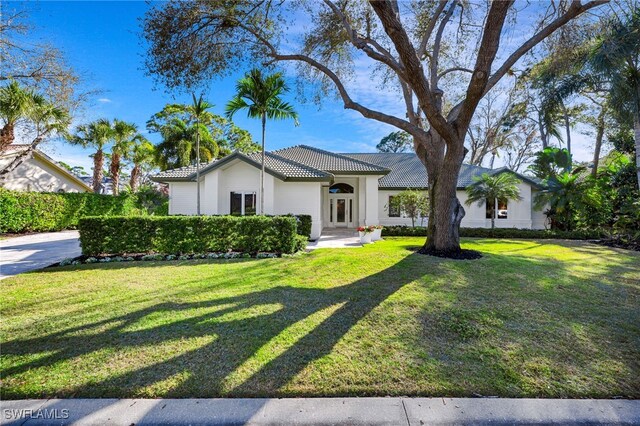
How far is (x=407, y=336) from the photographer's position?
163 inches

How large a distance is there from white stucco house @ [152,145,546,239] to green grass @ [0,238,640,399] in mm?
9317

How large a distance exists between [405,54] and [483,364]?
6337 millimetres

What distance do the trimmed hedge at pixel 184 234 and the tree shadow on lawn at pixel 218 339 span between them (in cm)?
450

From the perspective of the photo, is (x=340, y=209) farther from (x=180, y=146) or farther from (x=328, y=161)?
Answer: (x=180, y=146)

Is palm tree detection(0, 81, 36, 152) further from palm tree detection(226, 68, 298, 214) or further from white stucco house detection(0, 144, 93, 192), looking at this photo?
white stucco house detection(0, 144, 93, 192)

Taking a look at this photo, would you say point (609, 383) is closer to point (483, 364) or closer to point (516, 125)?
point (483, 364)

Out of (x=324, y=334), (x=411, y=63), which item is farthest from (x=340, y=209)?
(x=324, y=334)

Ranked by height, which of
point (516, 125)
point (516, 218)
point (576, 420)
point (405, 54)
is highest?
point (516, 125)

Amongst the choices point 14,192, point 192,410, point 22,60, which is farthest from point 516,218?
point 14,192

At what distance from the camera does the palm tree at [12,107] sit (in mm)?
11302

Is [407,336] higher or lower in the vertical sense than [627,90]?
lower

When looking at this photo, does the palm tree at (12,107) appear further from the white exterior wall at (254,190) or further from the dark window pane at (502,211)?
the dark window pane at (502,211)

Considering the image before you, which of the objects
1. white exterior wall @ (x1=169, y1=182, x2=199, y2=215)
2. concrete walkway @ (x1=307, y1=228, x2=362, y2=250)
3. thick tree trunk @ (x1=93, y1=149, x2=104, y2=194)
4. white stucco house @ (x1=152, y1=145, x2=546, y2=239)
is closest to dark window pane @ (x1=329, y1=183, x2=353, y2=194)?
white stucco house @ (x1=152, y1=145, x2=546, y2=239)

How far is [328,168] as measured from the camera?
19875 millimetres
